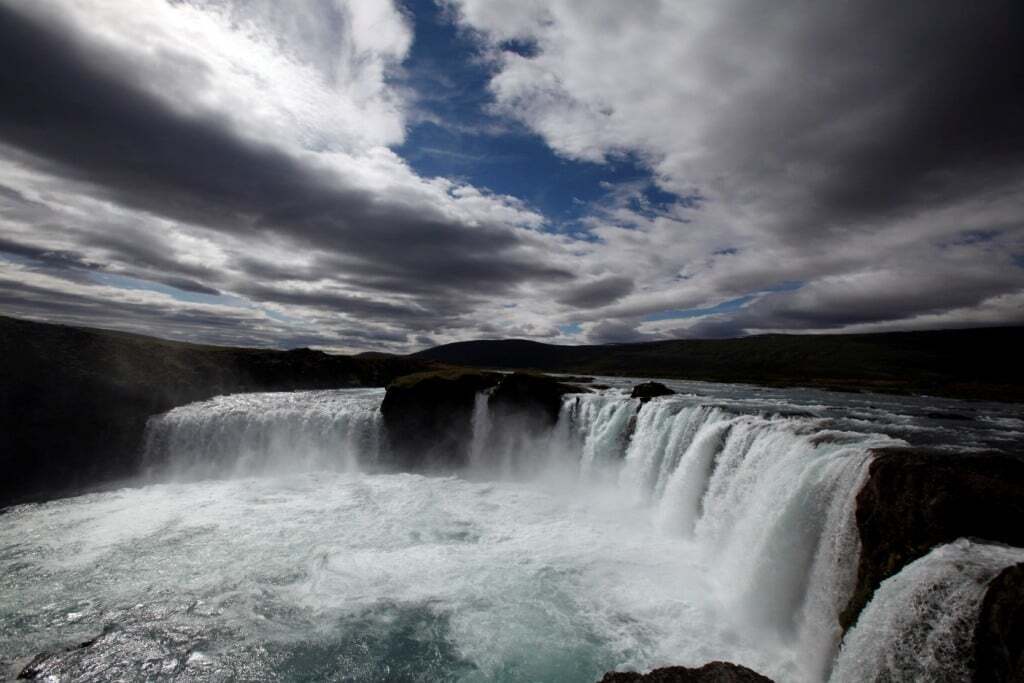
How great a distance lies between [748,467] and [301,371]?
51.3 meters

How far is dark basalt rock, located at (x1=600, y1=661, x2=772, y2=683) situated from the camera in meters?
8.34

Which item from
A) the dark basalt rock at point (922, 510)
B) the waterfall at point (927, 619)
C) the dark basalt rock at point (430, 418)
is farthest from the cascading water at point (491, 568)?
the dark basalt rock at point (430, 418)

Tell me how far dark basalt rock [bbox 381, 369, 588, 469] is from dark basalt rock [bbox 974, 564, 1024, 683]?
2748cm

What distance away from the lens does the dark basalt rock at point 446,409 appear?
34719 millimetres

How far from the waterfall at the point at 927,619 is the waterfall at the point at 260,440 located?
31909 millimetres

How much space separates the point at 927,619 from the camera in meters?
7.96

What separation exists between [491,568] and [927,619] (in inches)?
512

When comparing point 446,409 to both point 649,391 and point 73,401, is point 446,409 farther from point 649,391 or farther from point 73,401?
point 73,401

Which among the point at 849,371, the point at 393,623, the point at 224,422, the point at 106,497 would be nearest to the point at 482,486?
the point at 393,623

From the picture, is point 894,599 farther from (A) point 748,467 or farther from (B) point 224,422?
(B) point 224,422

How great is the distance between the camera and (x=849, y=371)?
146750mm

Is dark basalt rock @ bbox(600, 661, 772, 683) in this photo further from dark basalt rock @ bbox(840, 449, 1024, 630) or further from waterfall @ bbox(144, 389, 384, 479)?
waterfall @ bbox(144, 389, 384, 479)

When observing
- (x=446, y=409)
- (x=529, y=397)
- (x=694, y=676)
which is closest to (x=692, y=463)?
(x=694, y=676)

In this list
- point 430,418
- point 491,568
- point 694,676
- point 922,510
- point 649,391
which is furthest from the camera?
point 430,418
